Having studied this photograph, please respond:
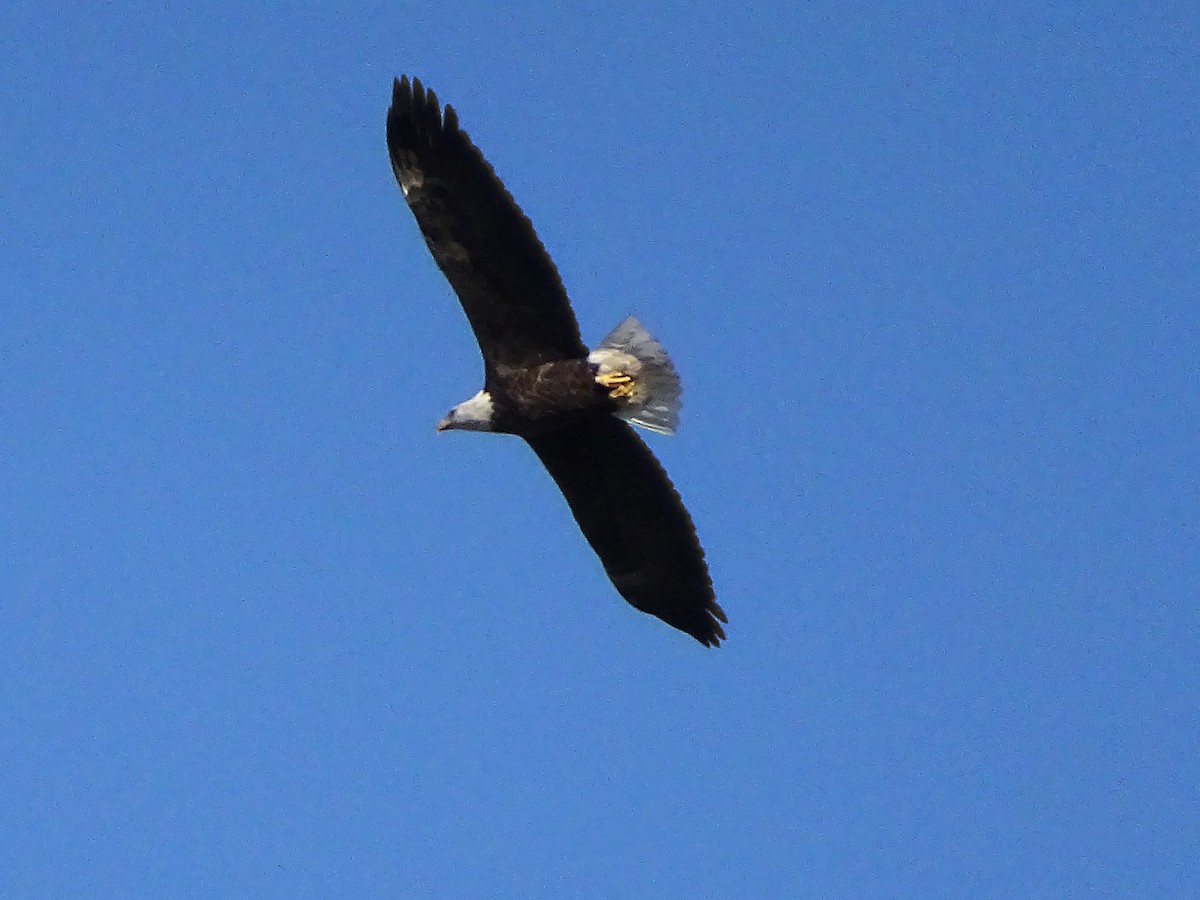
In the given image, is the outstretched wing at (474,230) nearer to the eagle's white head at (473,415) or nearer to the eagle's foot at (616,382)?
the eagle's foot at (616,382)

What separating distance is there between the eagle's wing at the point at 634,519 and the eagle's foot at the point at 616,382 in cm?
34

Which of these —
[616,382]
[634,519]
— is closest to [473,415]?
[616,382]

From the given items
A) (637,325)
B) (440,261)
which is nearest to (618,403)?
(637,325)

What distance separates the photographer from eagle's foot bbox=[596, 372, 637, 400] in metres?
9.38

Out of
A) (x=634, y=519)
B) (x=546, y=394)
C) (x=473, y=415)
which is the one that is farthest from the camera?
(x=634, y=519)

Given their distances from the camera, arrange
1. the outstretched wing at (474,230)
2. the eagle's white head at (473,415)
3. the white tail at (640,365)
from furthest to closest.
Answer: the eagle's white head at (473,415), the white tail at (640,365), the outstretched wing at (474,230)

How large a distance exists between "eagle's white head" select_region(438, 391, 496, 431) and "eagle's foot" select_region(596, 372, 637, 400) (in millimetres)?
657

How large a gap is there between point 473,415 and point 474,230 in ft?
3.58

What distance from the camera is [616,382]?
9.38 m

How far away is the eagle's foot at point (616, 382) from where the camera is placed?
9383 millimetres

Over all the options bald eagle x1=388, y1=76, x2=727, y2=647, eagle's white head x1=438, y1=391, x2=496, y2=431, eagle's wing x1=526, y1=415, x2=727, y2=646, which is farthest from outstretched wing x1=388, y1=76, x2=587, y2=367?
eagle's wing x1=526, y1=415, x2=727, y2=646

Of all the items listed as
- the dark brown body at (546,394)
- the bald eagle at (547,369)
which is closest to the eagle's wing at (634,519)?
the bald eagle at (547,369)

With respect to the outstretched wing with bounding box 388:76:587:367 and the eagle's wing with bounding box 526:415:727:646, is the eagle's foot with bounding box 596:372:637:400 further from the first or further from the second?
the eagle's wing with bounding box 526:415:727:646

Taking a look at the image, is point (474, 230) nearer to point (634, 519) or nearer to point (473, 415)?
point (473, 415)
